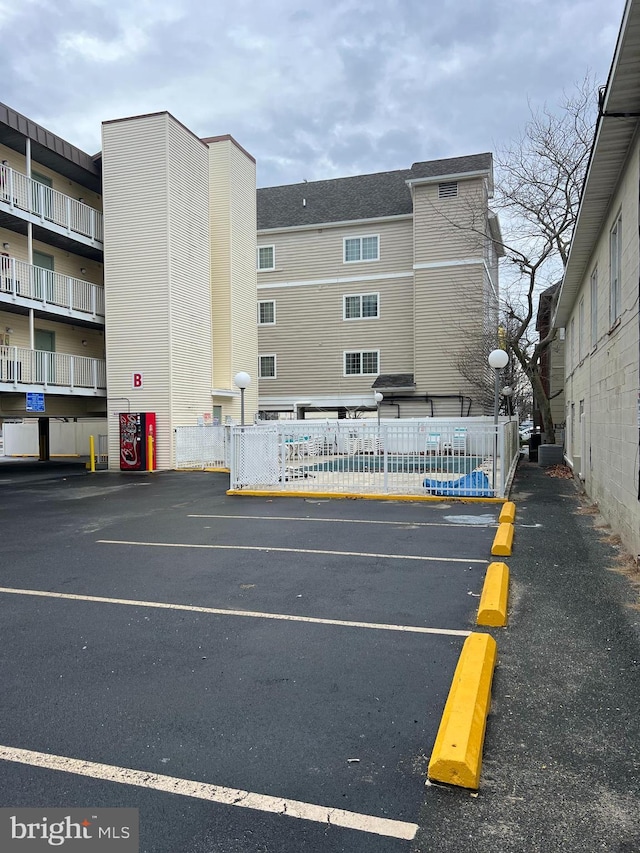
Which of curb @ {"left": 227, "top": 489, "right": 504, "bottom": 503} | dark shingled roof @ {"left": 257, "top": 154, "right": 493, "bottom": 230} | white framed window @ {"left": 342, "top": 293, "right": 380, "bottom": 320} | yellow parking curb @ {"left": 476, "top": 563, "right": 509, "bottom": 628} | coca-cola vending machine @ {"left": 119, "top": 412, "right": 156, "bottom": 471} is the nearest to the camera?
yellow parking curb @ {"left": 476, "top": 563, "right": 509, "bottom": 628}

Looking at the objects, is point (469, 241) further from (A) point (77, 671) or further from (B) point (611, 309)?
(A) point (77, 671)

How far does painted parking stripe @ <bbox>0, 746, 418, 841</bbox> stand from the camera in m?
2.46

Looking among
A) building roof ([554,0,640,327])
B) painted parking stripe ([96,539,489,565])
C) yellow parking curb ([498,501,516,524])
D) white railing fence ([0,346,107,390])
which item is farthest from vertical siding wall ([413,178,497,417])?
painted parking stripe ([96,539,489,565])

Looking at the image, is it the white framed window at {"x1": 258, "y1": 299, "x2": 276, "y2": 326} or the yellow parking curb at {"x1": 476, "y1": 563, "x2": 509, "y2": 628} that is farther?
the white framed window at {"x1": 258, "y1": 299, "x2": 276, "y2": 326}

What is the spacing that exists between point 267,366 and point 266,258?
5.88m

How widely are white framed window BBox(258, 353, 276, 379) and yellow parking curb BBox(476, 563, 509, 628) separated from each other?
83.8ft

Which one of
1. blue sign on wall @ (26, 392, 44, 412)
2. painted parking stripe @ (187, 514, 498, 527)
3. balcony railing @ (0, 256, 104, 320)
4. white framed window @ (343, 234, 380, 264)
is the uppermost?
white framed window @ (343, 234, 380, 264)

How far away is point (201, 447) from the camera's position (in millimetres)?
22422

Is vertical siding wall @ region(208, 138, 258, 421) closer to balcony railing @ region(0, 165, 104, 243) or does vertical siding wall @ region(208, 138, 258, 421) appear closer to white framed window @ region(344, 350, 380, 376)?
balcony railing @ region(0, 165, 104, 243)

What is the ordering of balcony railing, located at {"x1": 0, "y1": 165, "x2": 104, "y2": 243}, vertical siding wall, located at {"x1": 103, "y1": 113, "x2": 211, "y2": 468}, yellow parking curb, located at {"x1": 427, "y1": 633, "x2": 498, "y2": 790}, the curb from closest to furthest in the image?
yellow parking curb, located at {"x1": 427, "y1": 633, "x2": 498, "y2": 790}
the curb
balcony railing, located at {"x1": 0, "y1": 165, "x2": 104, "y2": 243}
vertical siding wall, located at {"x1": 103, "y1": 113, "x2": 211, "y2": 468}

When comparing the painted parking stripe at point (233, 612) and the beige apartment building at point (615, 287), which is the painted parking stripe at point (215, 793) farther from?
the beige apartment building at point (615, 287)

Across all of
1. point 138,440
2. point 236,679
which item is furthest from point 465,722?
point 138,440

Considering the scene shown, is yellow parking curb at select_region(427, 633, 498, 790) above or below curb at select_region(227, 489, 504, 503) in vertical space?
above

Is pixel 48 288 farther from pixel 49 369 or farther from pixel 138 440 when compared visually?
pixel 138 440
